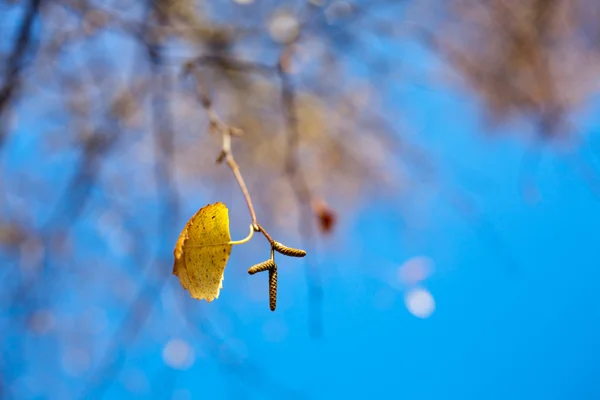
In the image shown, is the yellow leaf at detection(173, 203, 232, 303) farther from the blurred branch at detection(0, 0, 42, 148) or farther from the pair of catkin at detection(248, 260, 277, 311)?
the blurred branch at detection(0, 0, 42, 148)

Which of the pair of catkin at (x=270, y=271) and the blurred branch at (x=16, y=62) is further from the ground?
the pair of catkin at (x=270, y=271)

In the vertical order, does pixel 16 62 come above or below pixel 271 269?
below

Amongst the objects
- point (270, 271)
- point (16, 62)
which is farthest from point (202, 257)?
point (16, 62)

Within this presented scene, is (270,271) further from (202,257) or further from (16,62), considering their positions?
(16,62)

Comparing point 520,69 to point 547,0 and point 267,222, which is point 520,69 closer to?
point 547,0

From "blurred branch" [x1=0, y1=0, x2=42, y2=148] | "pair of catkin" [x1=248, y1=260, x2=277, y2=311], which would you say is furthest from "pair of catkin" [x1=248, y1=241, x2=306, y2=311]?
"blurred branch" [x1=0, y1=0, x2=42, y2=148]

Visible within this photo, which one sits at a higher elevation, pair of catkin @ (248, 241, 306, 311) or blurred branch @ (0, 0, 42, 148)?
pair of catkin @ (248, 241, 306, 311)

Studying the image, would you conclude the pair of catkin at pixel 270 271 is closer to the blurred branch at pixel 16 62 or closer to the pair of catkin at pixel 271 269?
the pair of catkin at pixel 271 269

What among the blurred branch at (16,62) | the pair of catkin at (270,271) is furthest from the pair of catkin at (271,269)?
the blurred branch at (16,62)
